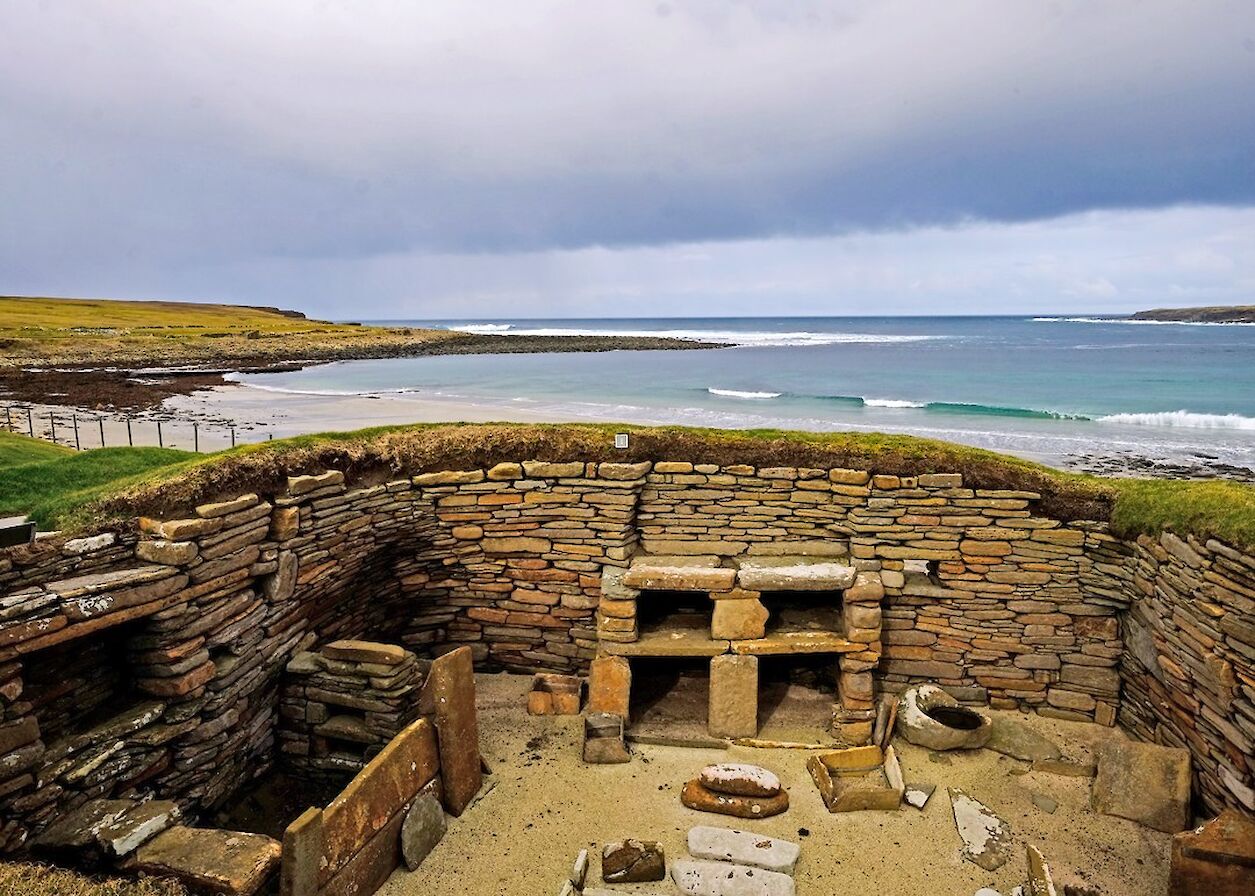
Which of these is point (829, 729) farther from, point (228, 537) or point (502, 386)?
point (502, 386)

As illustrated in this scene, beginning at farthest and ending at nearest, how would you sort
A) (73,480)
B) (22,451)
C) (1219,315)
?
1. (1219,315)
2. (22,451)
3. (73,480)

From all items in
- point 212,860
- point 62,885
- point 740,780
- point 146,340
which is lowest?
point 740,780

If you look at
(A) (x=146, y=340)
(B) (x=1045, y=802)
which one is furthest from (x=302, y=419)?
(A) (x=146, y=340)

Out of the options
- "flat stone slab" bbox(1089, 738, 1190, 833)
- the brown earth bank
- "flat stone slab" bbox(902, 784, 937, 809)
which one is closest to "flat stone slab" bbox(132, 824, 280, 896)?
the brown earth bank

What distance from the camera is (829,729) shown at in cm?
719

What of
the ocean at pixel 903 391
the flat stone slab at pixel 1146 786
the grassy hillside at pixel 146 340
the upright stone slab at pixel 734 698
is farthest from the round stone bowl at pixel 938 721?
the grassy hillside at pixel 146 340

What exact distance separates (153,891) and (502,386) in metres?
35.7

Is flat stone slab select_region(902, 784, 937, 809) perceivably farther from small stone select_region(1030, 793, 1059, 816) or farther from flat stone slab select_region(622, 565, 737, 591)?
flat stone slab select_region(622, 565, 737, 591)

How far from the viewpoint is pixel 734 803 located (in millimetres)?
5887

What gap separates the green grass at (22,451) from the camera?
9966 mm

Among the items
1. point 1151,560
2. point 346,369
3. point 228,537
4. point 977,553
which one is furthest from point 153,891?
point 346,369

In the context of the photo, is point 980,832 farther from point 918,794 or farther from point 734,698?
point 734,698

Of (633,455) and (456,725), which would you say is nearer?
(456,725)

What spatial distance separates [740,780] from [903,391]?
33793 millimetres
